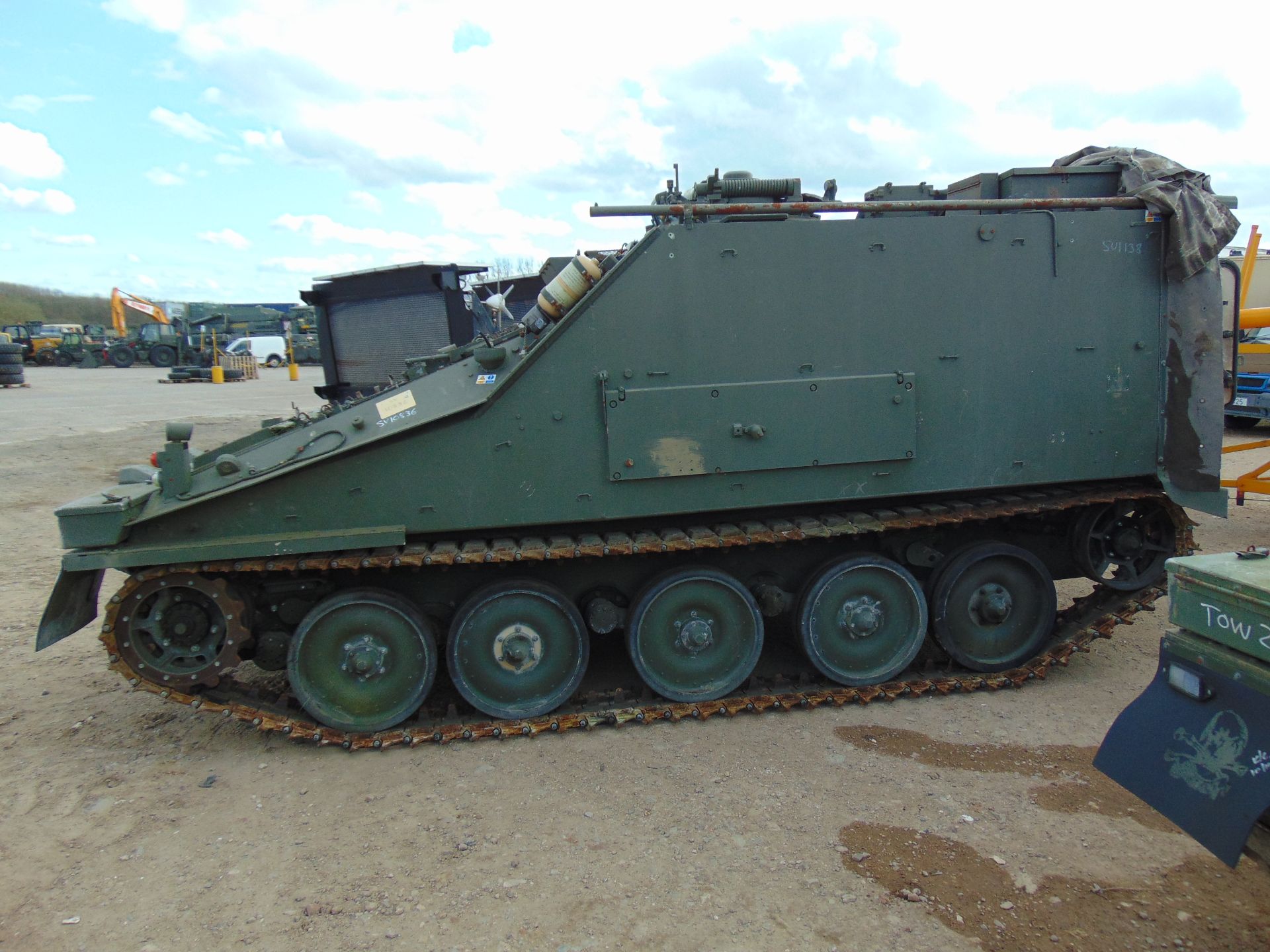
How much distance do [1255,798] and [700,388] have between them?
125 inches

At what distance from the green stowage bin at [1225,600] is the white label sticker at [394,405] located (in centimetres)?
384

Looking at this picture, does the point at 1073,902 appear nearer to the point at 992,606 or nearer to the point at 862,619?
the point at 862,619

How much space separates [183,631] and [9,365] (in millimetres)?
26771

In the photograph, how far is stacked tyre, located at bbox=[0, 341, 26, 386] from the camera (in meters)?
25.8

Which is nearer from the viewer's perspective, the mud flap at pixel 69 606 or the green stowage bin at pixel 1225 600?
the green stowage bin at pixel 1225 600

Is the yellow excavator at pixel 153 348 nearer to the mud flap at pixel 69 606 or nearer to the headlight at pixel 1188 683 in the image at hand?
the mud flap at pixel 69 606

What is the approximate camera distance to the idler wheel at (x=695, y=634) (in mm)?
5398

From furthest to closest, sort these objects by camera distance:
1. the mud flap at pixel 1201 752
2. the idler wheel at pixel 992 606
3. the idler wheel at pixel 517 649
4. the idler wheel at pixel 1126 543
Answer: the idler wheel at pixel 1126 543 < the idler wheel at pixel 992 606 < the idler wheel at pixel 517 649 < the mud flap at pixel 1201 752

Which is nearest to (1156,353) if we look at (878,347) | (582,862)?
(878,347)

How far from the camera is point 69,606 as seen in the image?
493cm

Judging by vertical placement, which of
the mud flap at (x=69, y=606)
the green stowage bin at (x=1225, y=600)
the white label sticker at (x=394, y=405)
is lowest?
the mud flap at (x=69, y=606)

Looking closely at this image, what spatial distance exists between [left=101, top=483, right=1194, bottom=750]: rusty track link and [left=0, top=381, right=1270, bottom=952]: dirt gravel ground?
100mm

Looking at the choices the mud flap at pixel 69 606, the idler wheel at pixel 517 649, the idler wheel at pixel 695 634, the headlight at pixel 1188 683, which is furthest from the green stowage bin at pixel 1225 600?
the mud flap at pixel 69 606

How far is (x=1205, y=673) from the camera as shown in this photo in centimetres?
300
